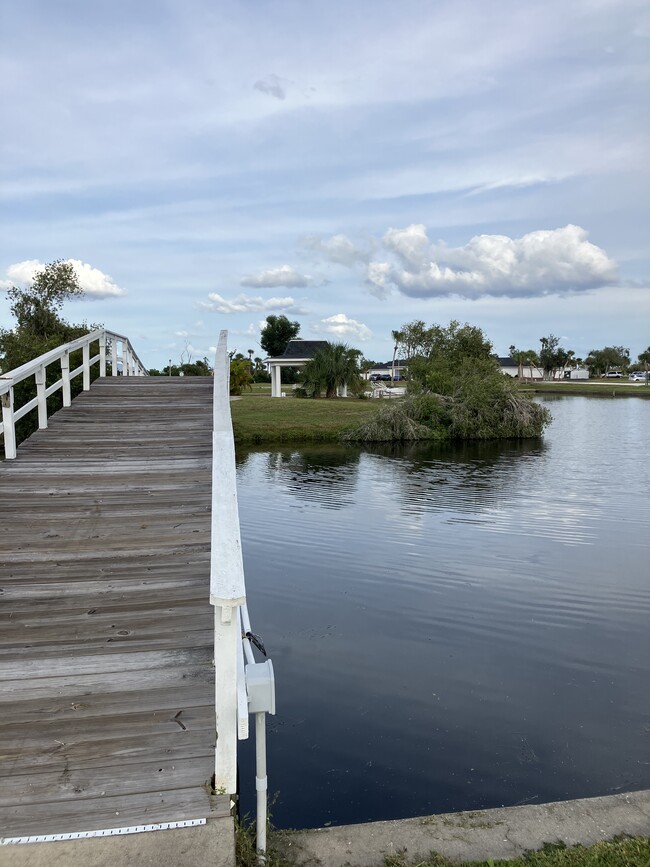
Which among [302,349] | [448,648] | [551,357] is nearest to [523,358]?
[551,357]

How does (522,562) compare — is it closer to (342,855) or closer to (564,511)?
(564,511)

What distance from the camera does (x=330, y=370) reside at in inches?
1828

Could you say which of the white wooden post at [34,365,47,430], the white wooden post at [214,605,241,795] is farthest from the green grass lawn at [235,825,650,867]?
the white wooden post at [34,365,47,430]

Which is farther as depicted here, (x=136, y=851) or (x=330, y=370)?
(x=330, y=370)

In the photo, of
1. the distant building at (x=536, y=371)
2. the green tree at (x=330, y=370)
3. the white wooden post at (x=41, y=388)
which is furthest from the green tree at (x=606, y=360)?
the white wooden post at (x=41, y=388)

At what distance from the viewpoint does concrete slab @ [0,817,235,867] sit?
8.66ft

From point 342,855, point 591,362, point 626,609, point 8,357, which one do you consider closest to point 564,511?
point 626,609

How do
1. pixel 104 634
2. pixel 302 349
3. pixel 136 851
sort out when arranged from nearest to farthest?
pixel 136 851, pixel 104 634, pixel 302 349

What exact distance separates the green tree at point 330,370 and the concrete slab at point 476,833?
142ft

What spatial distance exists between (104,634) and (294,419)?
99.2 feet

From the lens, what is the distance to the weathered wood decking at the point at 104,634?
3.03 metres

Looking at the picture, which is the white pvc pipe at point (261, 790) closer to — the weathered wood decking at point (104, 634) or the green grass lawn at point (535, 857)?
the green grass lawn at point (535, 857)

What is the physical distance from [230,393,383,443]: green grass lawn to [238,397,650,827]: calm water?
46.9ft

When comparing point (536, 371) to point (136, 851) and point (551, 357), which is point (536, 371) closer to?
point (551, 357)
